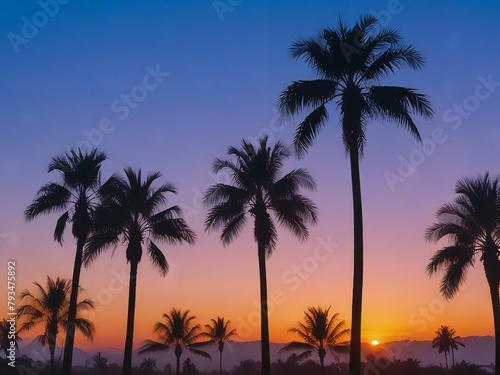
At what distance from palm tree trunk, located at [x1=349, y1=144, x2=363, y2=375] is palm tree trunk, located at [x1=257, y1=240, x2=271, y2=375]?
10732 mm

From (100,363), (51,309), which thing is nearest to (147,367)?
(100,363)

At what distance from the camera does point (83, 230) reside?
34.6 m

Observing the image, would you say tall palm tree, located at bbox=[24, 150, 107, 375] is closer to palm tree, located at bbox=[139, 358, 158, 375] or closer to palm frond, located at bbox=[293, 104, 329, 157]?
palm frond, located at bbox=[293, 104, 329, 157]

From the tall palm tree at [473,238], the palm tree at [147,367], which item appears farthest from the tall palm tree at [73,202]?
the palm tree at [147,367]

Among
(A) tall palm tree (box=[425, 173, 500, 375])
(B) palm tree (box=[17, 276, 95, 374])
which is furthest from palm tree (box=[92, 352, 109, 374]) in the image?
(A) tall palm tree (box=[425, 173, 500, 375])

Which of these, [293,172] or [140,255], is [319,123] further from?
[140,255]

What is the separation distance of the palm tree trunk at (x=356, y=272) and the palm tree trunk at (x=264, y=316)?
35.2 ft

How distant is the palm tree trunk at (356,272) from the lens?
2100cm

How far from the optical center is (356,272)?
22094 millimetres

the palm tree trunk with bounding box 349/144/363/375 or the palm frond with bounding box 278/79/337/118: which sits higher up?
the palm frond with bounding box 278/79/337/118

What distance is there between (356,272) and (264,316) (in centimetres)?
1151

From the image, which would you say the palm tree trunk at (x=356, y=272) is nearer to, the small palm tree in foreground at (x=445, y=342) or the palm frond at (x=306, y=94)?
the palm frond at (x=306, y=94)

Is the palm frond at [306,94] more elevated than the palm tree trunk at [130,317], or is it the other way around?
the palm frond at [306,94]

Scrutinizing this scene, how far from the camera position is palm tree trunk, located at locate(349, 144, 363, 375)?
68.9 ft
